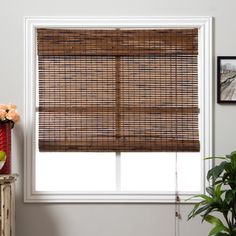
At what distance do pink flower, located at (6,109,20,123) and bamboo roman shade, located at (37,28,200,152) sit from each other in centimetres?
32

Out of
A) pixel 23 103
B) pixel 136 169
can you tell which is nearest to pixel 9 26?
pixel 23 103

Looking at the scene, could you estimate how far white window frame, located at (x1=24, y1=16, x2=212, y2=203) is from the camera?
3750mm

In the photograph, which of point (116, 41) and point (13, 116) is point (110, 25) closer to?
point (116, 41)

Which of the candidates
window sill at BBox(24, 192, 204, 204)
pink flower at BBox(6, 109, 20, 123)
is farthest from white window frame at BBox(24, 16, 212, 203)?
pink flower at BBox(6, 109, 20, 123)

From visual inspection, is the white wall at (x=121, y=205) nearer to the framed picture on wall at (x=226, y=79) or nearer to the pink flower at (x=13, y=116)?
the framed picture on wall at (x=226, y=79)

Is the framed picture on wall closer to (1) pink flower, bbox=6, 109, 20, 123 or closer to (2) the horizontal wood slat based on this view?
(2) the horizontal wood slat

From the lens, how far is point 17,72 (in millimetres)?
3777

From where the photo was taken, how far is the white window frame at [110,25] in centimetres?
375

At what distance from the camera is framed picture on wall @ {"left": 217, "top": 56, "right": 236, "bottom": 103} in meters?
3.74

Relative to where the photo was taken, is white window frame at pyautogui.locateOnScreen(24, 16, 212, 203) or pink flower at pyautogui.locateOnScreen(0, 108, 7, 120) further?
white window frame at pyautogui.locateOnScreen(24, 16, 212, 203)

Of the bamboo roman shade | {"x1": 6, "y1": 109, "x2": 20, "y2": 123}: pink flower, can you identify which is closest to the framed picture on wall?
the bamboo roman shade

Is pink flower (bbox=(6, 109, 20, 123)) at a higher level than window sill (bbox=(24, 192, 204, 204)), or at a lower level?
higher

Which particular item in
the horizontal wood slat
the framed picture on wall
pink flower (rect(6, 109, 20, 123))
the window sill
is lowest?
the window sill

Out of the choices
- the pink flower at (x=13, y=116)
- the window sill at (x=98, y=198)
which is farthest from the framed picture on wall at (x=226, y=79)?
the pink flower at (x=13, y=116)
